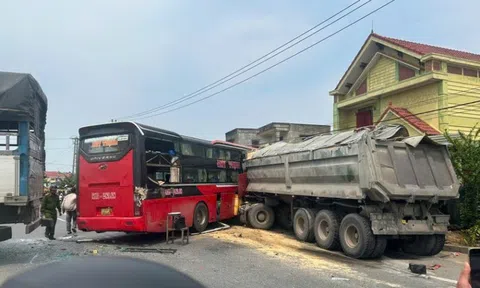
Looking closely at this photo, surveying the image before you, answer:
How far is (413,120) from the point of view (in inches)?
798

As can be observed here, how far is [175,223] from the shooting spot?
12.4m

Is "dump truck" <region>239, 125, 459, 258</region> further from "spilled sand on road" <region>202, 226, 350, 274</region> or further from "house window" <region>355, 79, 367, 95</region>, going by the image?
"house window" <region>355, 79, 367, 95</region>

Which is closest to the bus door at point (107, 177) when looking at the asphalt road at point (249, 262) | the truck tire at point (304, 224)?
the asphalt road at point (249, 262)

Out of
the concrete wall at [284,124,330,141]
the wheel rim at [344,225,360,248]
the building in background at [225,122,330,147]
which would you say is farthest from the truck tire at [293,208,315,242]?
the concrete wall at [284,124,330,141]

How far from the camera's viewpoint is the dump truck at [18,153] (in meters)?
8.85

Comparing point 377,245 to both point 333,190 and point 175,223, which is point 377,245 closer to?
point 333,190

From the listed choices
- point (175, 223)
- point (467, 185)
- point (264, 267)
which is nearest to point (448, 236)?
point (467, 185)

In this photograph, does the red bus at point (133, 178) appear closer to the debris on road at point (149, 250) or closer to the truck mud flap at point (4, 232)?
the debris on road at point (149, 250)

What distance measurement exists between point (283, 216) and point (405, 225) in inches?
226

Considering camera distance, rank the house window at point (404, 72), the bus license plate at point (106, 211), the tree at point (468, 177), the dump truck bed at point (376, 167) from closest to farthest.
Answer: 1. the dump truck bed at point (376, 167)
2. the bus license plate at point (106, 211)
3. the tree at point (468, 177)
4. the house window at point (404, 72)

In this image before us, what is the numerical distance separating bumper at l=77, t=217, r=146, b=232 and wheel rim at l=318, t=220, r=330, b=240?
4.55 metres

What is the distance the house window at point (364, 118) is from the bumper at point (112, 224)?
15.8m

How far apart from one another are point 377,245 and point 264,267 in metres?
2.88

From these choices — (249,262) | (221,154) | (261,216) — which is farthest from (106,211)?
(261,216)
